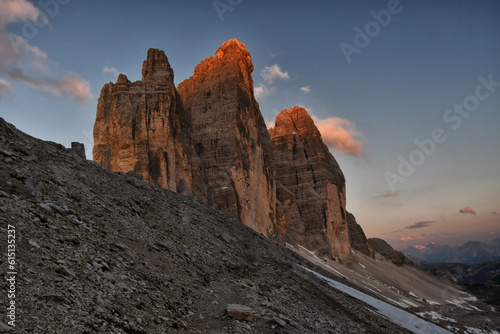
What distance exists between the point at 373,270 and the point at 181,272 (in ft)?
252

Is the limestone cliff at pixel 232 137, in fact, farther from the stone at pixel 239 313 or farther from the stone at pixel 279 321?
the stone at pixel 239 313

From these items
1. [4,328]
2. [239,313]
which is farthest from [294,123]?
[4,328]

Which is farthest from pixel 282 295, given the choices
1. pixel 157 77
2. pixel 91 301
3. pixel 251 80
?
pixel 251 80

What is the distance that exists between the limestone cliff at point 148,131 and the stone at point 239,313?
30.7 meters

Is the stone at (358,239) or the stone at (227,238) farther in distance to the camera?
the stone at (358,239)

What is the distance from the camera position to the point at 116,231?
1081 cm

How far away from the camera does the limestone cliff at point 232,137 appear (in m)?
49.6

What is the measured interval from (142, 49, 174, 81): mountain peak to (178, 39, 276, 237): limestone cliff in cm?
1155

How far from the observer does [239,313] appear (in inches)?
350

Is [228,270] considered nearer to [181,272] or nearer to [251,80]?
[181,272]

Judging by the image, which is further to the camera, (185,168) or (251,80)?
(251,80)

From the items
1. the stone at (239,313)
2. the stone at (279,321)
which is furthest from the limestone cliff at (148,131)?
the stone at (279,321)

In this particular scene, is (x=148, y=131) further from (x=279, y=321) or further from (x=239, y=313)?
(x=279, y=321)

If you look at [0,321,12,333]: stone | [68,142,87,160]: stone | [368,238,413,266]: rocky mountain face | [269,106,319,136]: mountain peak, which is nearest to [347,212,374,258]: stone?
[368,238,413,266]: rocky mountain face
